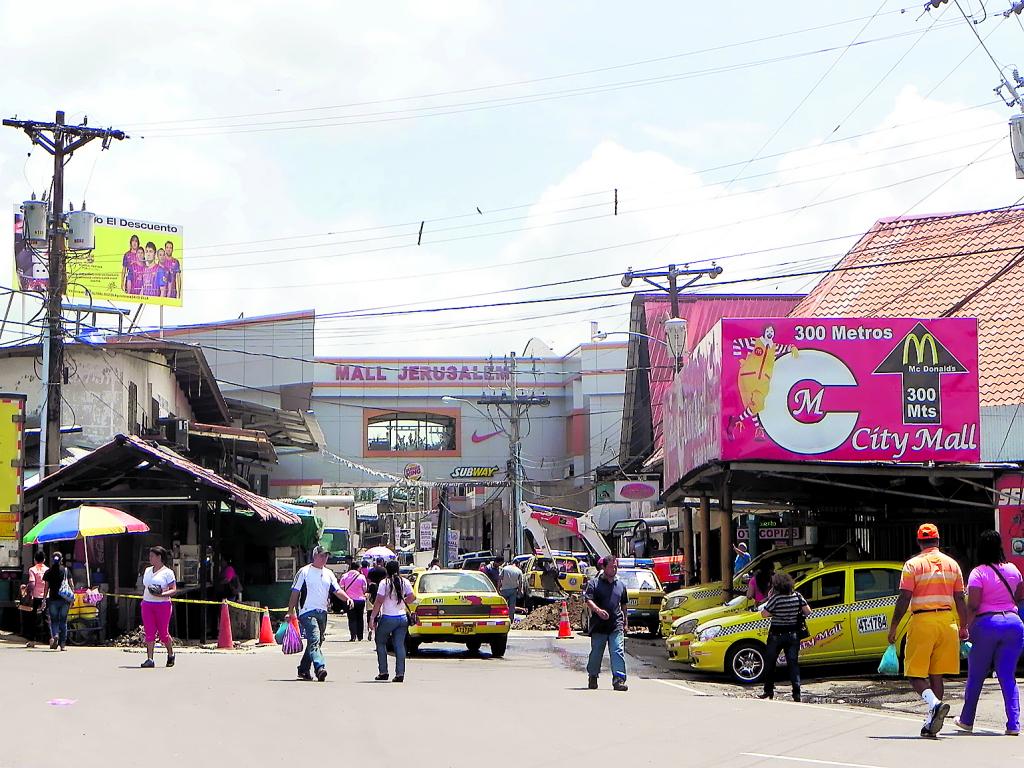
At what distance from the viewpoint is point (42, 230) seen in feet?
90.8

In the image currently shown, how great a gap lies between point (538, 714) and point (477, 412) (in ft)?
196

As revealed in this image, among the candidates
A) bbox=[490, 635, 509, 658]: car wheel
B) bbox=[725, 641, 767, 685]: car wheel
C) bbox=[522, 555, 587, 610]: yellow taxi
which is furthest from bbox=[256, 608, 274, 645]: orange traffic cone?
bbox=[522, 555, 587, 610]: yellow taxi

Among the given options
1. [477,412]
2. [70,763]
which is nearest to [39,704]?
[70,763]

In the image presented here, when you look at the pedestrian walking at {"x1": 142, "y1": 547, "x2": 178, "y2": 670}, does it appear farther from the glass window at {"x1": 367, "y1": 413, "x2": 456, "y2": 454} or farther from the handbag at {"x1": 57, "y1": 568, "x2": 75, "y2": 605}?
the glass window at {"x1": 367, "y1": 413, "x2": 456, "y2": 454}

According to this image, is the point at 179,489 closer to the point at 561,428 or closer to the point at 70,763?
the point at 70,763

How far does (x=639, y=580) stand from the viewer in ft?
103

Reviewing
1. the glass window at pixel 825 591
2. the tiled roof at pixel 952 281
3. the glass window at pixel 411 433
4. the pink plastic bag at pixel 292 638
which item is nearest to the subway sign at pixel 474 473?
the glass window at pixel 411 433

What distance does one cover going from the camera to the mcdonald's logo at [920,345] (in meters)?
21.4

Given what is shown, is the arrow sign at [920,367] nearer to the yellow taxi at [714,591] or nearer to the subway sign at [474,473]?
the yellow taxi at [714,591]

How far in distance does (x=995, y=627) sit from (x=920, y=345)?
11.0m

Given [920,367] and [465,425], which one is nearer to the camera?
[920,367]

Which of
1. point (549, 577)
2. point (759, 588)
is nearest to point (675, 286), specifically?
point (549, 577)

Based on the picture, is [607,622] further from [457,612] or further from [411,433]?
[411,433]

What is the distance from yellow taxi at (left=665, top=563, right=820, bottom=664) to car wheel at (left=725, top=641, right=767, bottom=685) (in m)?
0.98
